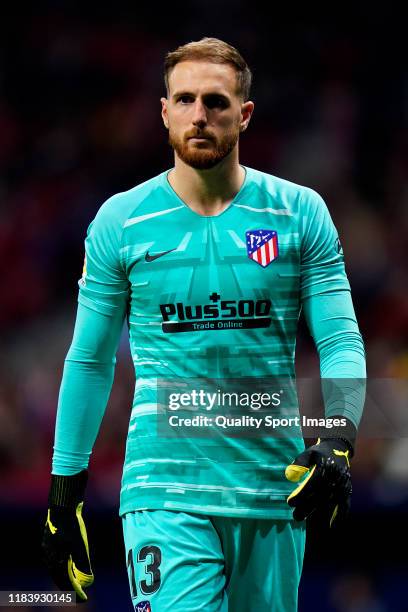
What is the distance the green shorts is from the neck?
1.03m

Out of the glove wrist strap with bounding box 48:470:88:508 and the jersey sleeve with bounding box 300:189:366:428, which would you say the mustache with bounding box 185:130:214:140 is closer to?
the jersey sleeve with bounding box 300:189:366:428

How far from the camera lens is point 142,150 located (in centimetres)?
906

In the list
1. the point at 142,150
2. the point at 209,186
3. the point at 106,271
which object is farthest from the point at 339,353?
the point at 142,150

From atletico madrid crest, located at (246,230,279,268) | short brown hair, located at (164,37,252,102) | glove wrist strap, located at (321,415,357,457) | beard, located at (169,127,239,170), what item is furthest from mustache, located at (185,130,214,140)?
glove wrist strap, located at (321,415,357,457)

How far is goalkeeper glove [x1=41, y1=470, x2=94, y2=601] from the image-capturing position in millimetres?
3979

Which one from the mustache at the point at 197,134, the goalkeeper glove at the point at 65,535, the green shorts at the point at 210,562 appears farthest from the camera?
the goalkeeper glove at the point at 65,535

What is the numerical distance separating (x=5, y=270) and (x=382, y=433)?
3.44m

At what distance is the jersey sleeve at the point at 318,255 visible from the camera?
3.82 metres

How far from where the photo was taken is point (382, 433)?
618 cm

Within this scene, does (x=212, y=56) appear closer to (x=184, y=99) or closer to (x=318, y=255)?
(x=184, y=99)

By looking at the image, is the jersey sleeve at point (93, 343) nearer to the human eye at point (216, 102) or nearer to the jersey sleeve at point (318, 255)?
the human eye at point (216, 102)

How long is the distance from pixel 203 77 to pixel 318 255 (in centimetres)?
70

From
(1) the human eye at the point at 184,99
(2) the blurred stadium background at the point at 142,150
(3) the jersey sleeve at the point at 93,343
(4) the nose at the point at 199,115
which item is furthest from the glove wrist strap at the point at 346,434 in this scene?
(2) the blurred stadium background at the point at 142,150

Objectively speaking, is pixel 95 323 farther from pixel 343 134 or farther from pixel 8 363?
pixel 343 134
